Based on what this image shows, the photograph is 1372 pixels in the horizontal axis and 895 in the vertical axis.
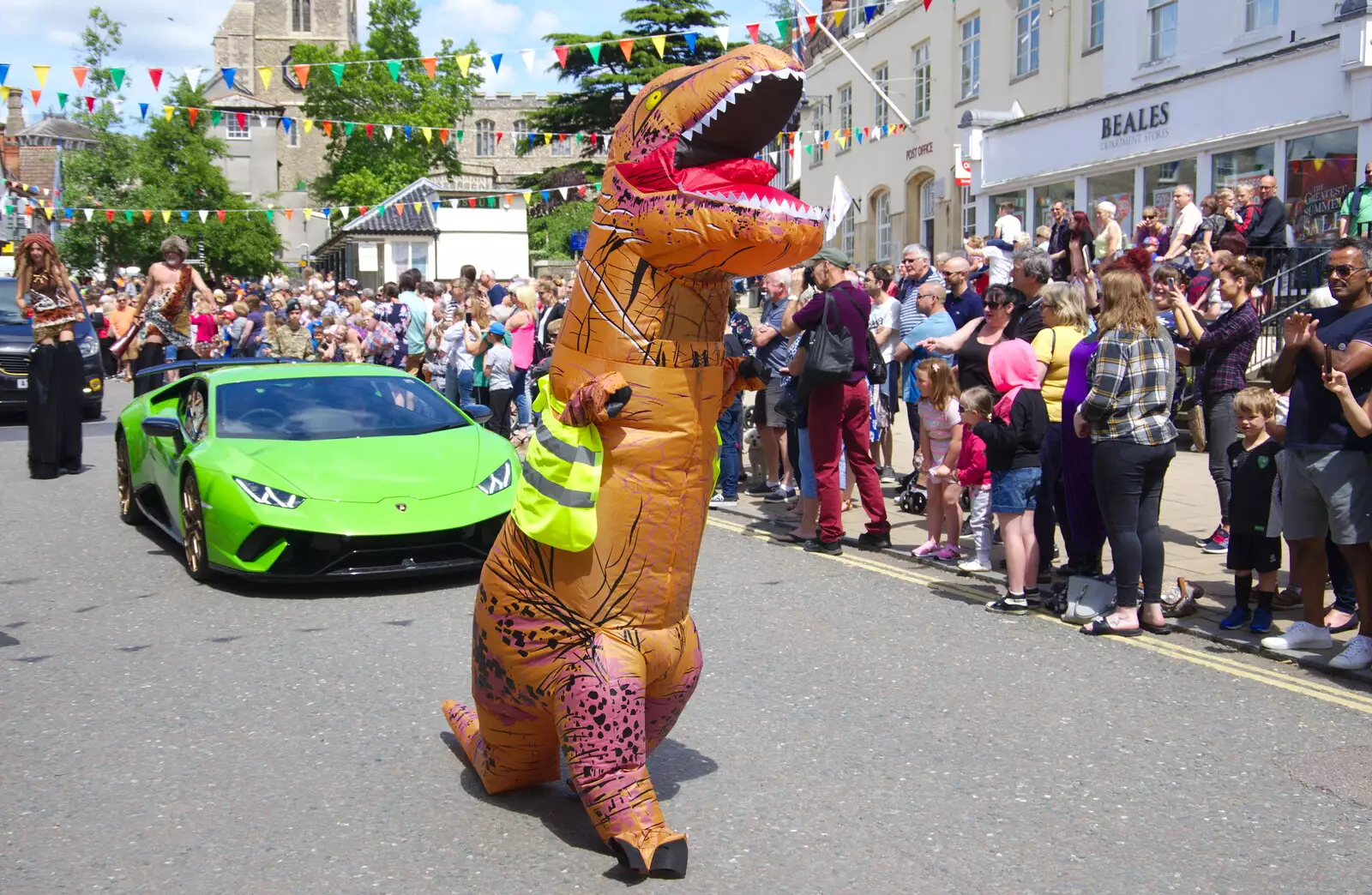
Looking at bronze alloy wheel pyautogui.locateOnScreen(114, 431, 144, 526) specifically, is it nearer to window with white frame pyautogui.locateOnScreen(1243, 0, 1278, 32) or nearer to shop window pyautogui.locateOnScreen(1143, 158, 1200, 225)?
shop window pyautogui.locateOnScreen(1143, 158, 1200, 225)

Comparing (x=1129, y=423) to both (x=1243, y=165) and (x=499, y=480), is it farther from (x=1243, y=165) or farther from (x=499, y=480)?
(x=1243, y=165)

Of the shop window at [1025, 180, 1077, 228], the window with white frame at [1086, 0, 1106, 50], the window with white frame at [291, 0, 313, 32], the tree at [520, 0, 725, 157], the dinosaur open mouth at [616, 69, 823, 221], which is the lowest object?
the dinosaur open mouth at [616, 69, 823, 221]

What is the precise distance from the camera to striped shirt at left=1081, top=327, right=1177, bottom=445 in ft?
20.3

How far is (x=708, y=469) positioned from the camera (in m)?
3.79

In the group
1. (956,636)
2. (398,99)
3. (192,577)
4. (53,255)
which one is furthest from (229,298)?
(398,99)

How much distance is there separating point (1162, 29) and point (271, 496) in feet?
56.2

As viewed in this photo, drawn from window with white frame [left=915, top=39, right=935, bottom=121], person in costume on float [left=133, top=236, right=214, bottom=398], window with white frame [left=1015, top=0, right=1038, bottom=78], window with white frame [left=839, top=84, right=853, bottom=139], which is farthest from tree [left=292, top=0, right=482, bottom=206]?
person in costume on float [left=133, top=236, right=214, bottom=398]

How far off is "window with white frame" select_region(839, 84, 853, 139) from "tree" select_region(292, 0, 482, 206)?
35.8 meters

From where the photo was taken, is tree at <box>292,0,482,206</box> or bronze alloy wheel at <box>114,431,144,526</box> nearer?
bronze alloy wheel at <box>114,431,144,526</box>

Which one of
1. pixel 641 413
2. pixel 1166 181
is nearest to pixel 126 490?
pixel 641 413

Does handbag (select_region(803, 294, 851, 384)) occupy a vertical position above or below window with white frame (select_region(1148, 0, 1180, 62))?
below

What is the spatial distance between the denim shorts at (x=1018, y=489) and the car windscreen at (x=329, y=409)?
377 cm

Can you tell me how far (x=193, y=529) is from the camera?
752 cm

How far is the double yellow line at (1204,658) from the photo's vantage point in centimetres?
545
